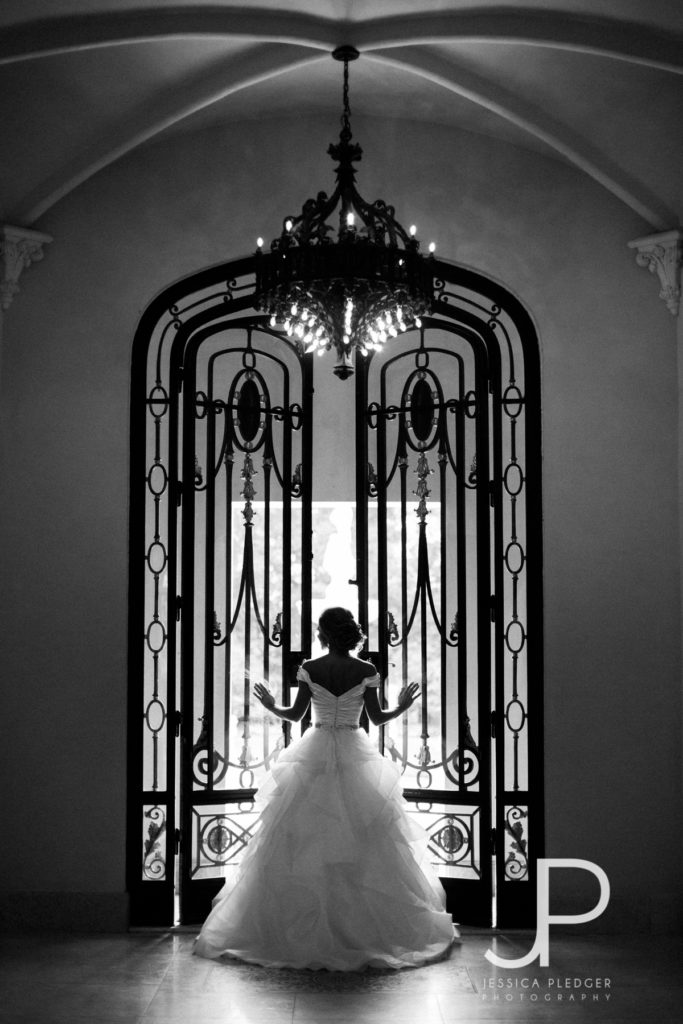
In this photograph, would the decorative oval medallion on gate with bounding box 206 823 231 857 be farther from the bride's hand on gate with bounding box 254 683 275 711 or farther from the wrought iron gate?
the bride's hand on gate with bounding box 254 683 275 711

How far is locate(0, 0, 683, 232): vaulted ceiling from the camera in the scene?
15.9 feet

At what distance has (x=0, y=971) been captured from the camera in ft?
17.0

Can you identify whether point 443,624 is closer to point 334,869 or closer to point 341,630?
point 341,630

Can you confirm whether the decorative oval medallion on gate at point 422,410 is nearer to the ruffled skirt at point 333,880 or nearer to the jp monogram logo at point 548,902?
the ruffled skirt at point 333,880

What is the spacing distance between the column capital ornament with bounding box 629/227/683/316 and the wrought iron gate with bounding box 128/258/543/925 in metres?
0.80

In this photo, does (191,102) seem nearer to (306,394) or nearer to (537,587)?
(306,394)

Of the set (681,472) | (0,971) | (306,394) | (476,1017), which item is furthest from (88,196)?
(476,1017)

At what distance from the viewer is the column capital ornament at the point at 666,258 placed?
6023 millimetres

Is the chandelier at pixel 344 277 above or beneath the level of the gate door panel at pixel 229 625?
above

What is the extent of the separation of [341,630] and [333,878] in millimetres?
1306

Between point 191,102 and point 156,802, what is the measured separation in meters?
3.97

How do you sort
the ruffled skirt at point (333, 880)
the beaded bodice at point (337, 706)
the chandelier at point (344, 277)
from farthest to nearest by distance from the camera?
the beaded bodice at point (337, 706), the ruffled skirt at point (333, 880), the chandelier at point (344, 277)

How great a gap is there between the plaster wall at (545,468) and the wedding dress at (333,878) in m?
1.01

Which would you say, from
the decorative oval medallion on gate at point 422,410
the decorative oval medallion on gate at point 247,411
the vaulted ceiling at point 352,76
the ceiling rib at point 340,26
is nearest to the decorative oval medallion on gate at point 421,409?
the decorative oval medallion on gate at point 422,410
